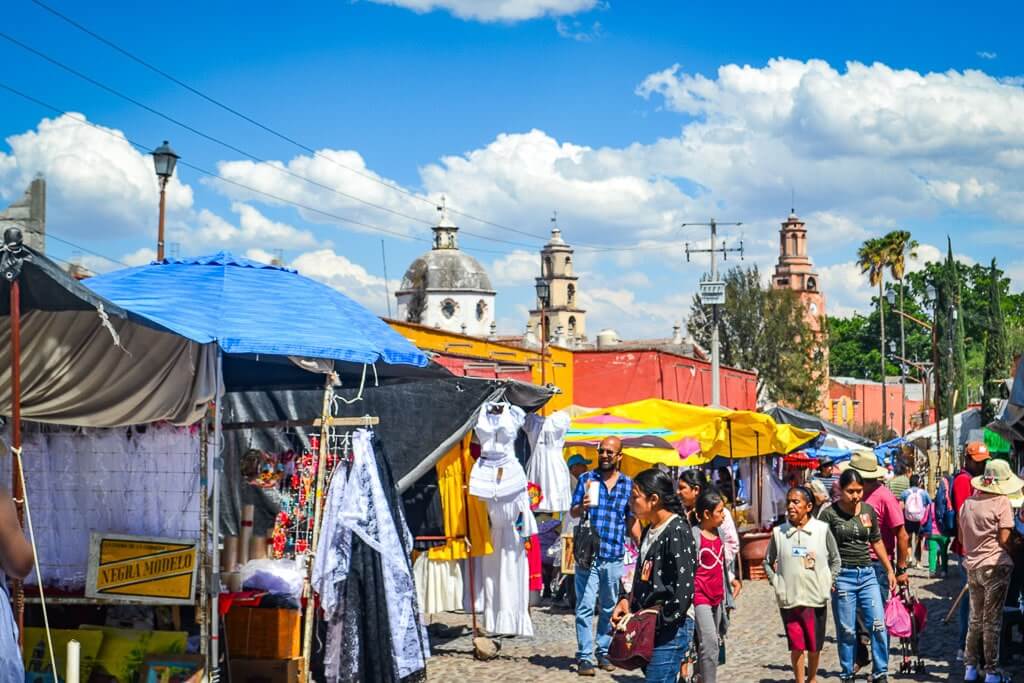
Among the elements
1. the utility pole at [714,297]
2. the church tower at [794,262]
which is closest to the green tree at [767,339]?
the utility pole at [714,297]

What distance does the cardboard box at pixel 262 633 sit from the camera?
8711 mm

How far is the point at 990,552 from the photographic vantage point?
9.56m

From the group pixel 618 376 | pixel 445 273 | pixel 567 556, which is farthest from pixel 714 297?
pixel 445 273

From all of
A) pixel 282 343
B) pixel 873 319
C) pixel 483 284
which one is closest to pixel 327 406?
pixel 282 343

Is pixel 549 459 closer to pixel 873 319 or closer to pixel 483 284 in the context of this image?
pixel 483 284

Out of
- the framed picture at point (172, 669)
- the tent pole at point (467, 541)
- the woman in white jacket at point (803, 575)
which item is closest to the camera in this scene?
the framed picture at point (172, 669)

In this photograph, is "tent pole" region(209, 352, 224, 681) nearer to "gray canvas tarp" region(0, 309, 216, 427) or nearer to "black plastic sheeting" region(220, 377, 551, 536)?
"gray canvas tarp" region(0, 309, 216, 427)

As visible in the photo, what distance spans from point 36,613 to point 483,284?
9453 centimetres

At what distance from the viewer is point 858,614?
9.84 m

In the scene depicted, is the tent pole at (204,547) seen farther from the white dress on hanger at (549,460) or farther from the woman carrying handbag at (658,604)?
the white dress on hanger at (549,460)

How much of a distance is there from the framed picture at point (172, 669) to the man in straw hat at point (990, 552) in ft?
19.6

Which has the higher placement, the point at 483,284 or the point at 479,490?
the point at 483,284

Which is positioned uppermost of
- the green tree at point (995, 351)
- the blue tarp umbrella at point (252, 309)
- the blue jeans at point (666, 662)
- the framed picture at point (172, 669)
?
the green tree at point (995, 351)

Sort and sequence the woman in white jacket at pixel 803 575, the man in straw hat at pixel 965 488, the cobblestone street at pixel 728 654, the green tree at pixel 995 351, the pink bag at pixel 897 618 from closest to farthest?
the woman in white jacket at pixel 803 575, the pink bag at pixel 897 618, the cobblestone street at pixel 728 654, the man in straw hat at pixel 965 488, the green tree at pixel 995 351
